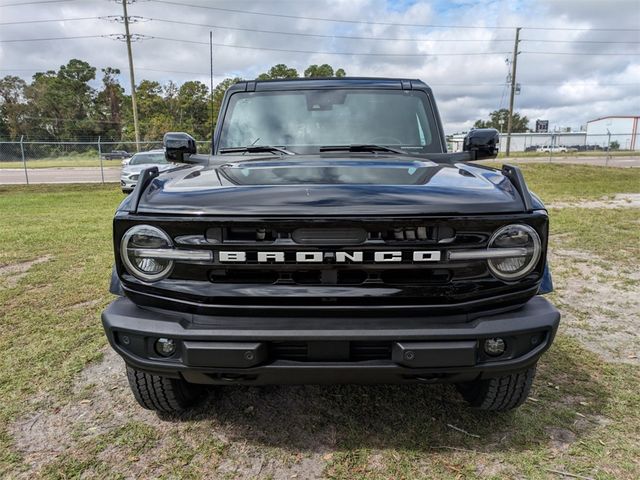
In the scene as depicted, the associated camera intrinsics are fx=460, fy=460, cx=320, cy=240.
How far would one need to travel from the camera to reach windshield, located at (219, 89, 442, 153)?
3236 millimetres

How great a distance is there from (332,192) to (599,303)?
3.70 m

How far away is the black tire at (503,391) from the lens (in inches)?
92.0

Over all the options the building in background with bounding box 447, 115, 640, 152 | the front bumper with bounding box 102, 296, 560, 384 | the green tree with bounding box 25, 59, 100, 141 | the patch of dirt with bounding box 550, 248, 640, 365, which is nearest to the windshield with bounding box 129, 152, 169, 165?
the patch of dirt with bounding box 550, 248, 640, 365

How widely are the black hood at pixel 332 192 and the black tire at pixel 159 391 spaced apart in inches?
36.5

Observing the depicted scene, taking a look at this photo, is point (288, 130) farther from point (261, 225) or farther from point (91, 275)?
point (91, 275)

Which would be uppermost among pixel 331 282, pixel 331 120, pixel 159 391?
pixel 331 120

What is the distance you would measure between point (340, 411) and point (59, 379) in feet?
6.15

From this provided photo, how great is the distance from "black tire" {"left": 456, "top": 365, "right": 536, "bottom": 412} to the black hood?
3.05 feet

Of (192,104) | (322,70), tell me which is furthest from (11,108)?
(322,70)

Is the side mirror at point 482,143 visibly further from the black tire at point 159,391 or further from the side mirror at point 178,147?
the black tire at point 159,391

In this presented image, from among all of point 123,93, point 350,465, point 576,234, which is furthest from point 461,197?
point 123,93

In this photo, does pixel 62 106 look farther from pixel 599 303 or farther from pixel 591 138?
pixel 599 303

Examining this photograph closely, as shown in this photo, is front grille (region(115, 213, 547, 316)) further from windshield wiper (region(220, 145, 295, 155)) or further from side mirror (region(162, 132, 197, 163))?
side mirror (region(162, 132, 197, 163))

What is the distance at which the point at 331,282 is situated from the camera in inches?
75.2
